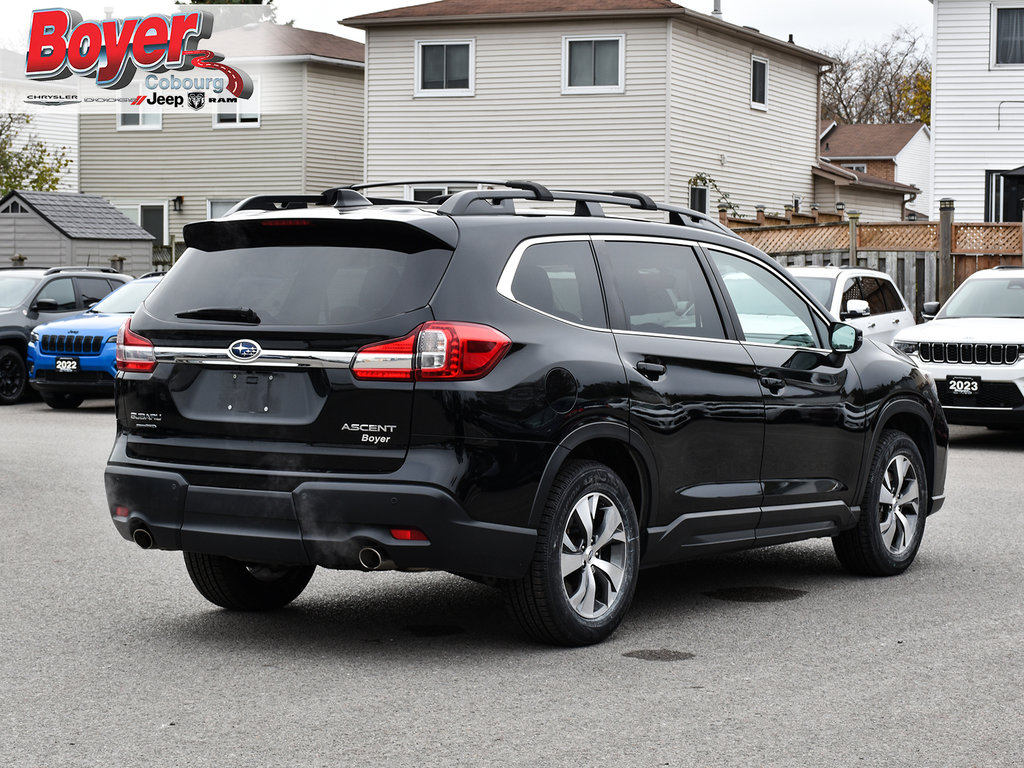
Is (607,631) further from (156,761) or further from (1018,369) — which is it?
(1018,369)

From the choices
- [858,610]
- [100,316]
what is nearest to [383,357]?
[858,610]

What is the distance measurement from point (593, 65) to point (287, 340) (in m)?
30.7

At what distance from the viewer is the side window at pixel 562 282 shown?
638 centimetres

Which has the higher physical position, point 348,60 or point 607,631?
point 348,60

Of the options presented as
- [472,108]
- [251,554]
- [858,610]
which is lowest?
[858,610]

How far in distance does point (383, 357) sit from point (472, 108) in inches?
1242

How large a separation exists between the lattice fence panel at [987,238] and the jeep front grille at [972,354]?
10792 mm

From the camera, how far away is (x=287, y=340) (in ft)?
20.1

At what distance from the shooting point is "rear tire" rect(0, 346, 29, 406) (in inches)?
844

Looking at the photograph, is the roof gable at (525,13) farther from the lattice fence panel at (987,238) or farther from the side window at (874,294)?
the side window at (874,294)

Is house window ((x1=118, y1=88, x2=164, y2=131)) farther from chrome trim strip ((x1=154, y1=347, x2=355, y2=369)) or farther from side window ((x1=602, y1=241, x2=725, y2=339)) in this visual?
chrome trim strip ((x1=154, y1=347, x2=355, y2=369))

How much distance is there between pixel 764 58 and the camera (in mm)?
39688

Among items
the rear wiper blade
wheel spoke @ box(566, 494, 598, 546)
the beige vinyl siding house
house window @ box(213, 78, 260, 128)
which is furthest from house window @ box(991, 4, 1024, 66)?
the rear wiper blade

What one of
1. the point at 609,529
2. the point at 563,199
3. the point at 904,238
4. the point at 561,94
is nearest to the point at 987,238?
the point at 904,238
